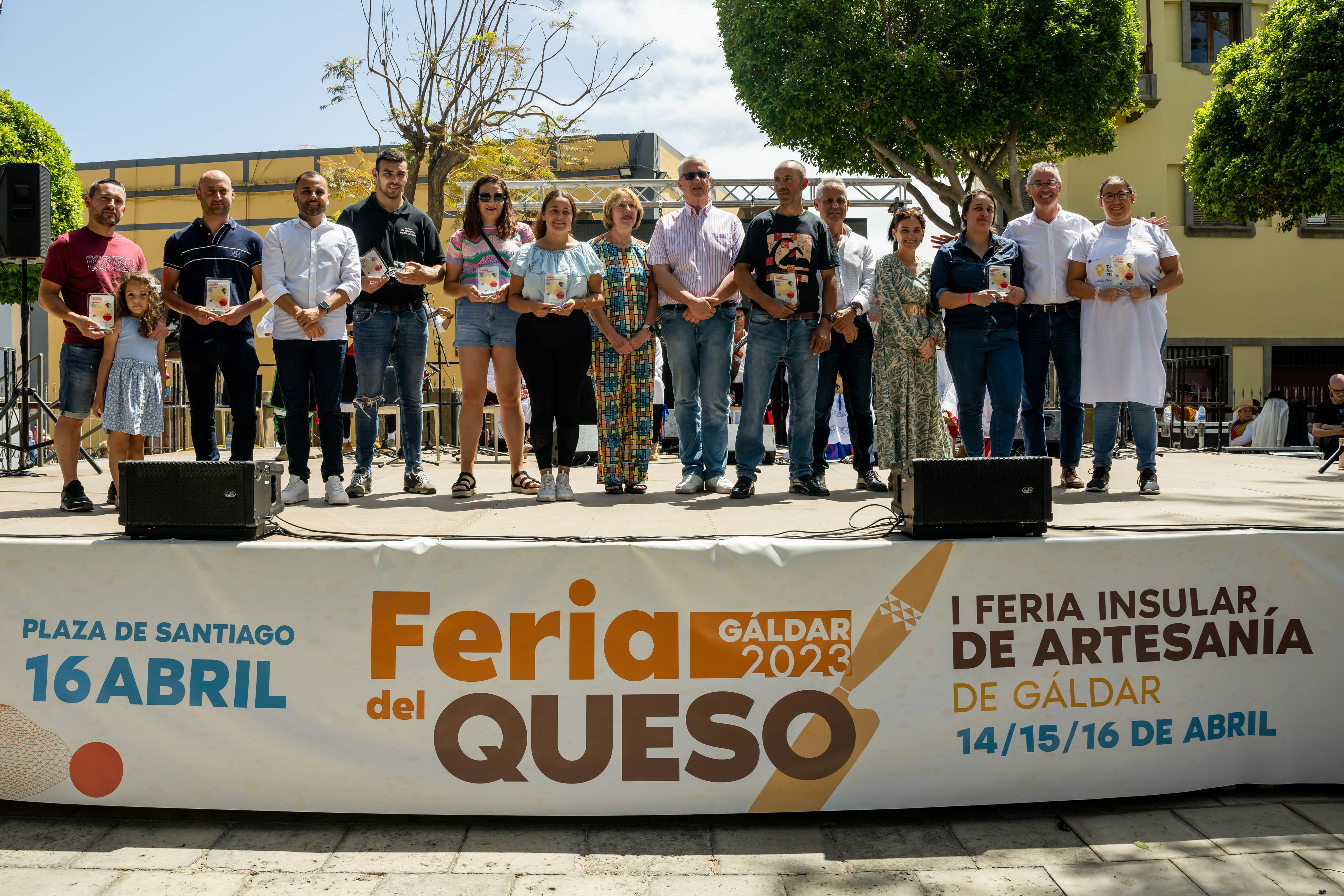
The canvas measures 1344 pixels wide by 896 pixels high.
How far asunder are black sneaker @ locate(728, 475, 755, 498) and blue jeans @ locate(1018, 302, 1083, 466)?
1562 mm

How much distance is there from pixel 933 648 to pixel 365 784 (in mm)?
1901

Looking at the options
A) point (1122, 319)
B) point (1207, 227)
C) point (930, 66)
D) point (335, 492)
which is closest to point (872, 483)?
point (1122, 319)

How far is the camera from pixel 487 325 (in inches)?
187

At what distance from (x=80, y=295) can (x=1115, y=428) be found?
5.30 m

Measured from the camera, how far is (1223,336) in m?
21.1

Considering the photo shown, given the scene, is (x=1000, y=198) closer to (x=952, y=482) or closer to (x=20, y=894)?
(x=952, y=482)

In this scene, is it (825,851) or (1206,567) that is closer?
(825,851)

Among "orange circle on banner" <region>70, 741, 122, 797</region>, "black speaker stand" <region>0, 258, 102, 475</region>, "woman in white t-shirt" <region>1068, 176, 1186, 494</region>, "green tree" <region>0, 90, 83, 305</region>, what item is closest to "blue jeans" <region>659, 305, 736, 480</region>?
"woman in white t-shirt" <region>1068, 176, 1186, 494</region>

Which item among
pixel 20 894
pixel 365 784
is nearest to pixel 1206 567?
pixel 365 784

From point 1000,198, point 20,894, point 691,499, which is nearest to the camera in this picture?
point 20,894

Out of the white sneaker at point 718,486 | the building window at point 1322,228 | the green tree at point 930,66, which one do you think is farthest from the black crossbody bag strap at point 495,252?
the building window at point 1322,228

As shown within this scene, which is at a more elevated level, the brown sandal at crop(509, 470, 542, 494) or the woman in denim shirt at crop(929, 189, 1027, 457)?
the woman in denim shirt at crop(929, 189, 1027, 457)

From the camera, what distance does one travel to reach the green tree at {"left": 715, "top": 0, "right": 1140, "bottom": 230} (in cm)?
1548

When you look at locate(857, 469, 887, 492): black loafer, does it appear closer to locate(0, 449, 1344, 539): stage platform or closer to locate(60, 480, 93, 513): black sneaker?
locate(0, 449, 1344, 539): stage platform
